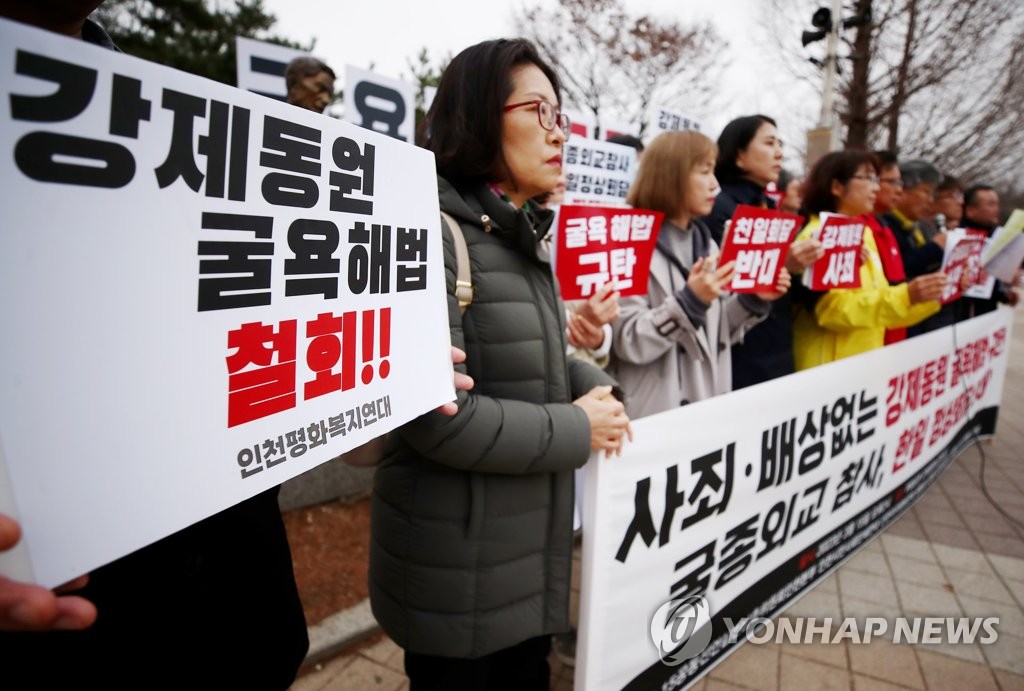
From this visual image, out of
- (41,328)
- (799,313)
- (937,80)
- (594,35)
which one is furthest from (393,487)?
(594,35)

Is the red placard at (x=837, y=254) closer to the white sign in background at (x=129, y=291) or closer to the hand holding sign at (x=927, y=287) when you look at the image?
the hand holding sign at (x=927, y=287)

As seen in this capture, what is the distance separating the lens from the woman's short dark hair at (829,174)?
111 inches

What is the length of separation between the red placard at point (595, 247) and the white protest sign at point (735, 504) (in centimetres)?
47

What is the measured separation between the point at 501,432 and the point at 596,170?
285 centimetres

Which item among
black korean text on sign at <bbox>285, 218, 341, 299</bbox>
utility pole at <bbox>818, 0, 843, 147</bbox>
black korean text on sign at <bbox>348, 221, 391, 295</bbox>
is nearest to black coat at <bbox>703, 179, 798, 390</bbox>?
black korean text on sign at <bbox>348, 221, 391, 295</bbox>

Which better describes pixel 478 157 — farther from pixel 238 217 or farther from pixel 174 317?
pixel 174 317

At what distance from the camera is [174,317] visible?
61 centimetres

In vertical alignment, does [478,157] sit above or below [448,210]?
above

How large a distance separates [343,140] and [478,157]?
53 cm

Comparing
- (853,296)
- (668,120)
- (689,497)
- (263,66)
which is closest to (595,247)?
(689,497)

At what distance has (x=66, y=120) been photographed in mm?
514

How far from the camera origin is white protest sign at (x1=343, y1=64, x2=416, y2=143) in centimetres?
336

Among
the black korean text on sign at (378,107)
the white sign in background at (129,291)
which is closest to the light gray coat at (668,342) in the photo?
the white sign in background at (129,291)

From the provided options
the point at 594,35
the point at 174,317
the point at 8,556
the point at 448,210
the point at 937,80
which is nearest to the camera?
the point at 8,556
